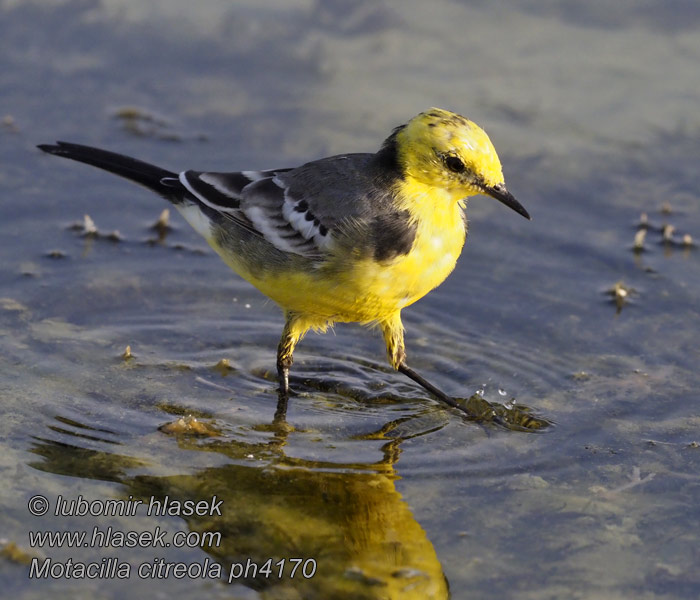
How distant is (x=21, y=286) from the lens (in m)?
8.10

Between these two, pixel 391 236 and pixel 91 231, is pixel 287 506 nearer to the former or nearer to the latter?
pixel 391 236

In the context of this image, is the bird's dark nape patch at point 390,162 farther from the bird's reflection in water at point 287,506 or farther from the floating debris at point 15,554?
the floating debris at point 15,554

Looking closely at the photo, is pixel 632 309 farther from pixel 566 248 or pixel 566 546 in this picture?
pixel 566 546

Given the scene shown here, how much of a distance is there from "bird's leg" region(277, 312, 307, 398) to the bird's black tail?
130 centimetres

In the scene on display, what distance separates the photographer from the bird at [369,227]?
648 centimetres

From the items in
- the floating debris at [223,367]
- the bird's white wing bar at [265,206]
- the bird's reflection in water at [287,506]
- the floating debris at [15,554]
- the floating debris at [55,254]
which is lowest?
the floating debris at [15,554]

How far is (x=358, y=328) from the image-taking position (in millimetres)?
8203

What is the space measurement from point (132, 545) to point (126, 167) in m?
3.31

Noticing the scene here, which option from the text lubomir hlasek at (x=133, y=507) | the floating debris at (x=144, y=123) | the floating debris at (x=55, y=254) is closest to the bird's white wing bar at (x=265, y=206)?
the floating debris at (x=55, y=254)

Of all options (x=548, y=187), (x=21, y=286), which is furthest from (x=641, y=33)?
(x=21, y=286)

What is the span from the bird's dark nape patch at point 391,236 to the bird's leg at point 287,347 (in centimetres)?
102

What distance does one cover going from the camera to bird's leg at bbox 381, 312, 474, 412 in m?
7.21

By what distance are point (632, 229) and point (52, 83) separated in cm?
589

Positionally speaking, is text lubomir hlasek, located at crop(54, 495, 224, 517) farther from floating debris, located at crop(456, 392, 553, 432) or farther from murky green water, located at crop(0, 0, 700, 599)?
floating debris, located at crop(456, 392, 553, 432)
